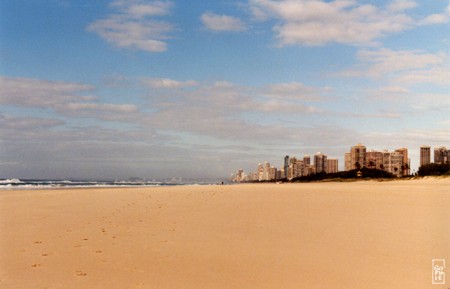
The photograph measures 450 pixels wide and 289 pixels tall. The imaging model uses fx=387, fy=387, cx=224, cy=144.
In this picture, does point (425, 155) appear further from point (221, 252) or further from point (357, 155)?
point (221, 252)

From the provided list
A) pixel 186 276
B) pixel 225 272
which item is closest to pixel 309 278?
pixel 225 272

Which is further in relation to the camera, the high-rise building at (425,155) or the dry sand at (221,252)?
the high-rise building at (425,155)

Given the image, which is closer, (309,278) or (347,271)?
(309,278)

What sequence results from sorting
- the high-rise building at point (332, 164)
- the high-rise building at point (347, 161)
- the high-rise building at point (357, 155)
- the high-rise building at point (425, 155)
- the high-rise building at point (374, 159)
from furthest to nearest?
the high-rise building at point (332, 164), the high-rise building at point (347, 161), the high-rise building at point (357, 155), the high-rise building at point (374, 159), the high-rise building at point (425, 155)

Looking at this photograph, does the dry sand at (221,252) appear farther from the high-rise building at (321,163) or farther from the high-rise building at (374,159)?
the high-rise building at (321,163)

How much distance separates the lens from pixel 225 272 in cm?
562

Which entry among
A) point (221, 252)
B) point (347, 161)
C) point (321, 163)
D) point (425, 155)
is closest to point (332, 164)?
point (321, 163)

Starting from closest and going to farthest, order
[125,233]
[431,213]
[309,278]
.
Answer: [309,278] < [125,233] < [431,213]

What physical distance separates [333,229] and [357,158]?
→ 158231 mm

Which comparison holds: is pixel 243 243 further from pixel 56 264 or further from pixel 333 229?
pixel 56 264

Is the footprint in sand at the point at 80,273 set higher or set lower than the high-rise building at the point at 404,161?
lower

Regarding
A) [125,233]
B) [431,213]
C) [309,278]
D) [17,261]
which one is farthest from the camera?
[431,213]

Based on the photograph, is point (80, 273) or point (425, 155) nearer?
point (80, 273)

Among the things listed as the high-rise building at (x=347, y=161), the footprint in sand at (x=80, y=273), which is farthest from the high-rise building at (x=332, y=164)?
the footprint in sand at (x=80, y=273)
